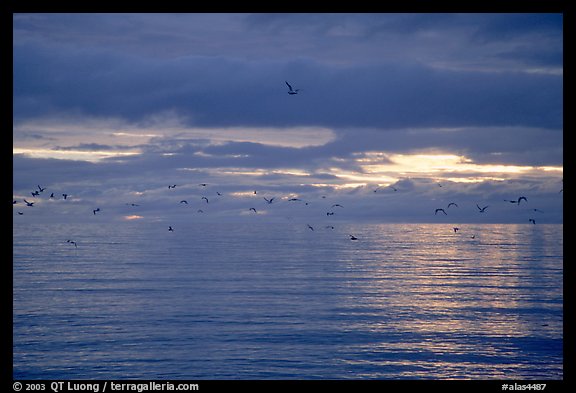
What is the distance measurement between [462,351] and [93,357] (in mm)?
18837

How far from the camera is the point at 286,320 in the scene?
35312mm

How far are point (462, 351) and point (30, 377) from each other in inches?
831

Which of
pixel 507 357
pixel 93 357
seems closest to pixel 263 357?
pixel 93 357

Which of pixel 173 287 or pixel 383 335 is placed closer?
pixel 383 335

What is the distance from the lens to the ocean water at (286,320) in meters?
26.5

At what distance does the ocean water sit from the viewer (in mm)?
26469
